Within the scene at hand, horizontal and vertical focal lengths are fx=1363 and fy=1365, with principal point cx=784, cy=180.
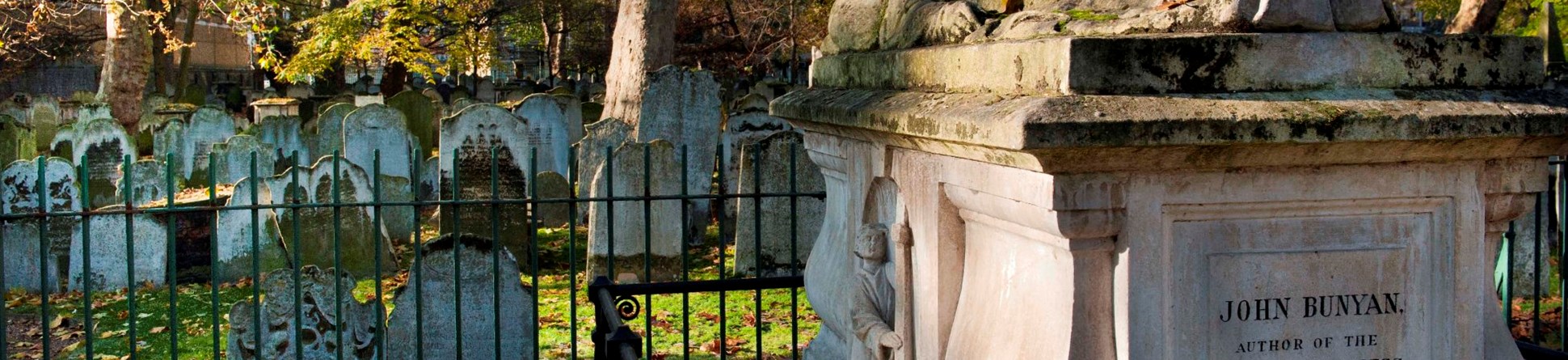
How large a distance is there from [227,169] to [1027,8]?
1068cm

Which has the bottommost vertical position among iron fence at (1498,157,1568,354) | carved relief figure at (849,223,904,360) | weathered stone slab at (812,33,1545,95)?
iron fence at (1498,157,1568,354)

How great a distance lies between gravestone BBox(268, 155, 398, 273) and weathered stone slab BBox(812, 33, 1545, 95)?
23.3ft

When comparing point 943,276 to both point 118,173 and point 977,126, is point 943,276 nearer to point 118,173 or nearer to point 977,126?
point 977,126

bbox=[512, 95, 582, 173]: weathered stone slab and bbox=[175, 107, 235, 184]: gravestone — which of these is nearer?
bbox=[512, 95, 582, 173]: weathered stone slab

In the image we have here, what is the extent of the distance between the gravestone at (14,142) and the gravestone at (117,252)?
6.29 metres

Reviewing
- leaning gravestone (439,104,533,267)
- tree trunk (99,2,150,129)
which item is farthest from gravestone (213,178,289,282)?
tree trunk (99,2,150,129)

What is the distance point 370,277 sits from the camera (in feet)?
32.1

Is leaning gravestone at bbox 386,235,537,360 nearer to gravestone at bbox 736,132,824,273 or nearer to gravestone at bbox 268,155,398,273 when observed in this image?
gravestone at bbox 736,132,824,273

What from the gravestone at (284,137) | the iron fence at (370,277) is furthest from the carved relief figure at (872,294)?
the gravestone at (284,137)

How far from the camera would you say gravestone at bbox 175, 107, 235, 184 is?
49.8 ft

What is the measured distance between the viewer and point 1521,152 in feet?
10.1

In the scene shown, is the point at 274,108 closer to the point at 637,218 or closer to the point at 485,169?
the point at 485,169

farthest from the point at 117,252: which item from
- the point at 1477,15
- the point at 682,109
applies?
the point at 1477,15

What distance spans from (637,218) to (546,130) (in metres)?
4.69
